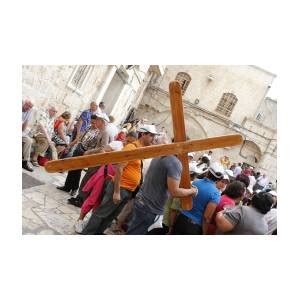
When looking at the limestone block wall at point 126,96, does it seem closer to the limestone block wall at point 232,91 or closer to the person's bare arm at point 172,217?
the limestone block wall at point 232,91

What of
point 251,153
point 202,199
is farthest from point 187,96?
point 202,199

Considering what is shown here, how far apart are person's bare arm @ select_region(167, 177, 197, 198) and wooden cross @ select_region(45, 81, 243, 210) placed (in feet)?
0.88

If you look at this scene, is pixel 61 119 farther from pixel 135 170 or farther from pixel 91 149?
pixel 135 170

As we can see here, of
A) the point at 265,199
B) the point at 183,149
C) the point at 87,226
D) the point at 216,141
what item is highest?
the point at 216,141

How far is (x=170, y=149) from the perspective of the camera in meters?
2.44

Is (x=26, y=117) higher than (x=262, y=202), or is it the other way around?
(x=262, y=202)

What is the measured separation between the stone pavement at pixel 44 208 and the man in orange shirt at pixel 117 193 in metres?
0.34

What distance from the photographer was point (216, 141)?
7.77 ft

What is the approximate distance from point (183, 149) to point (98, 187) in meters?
1.45

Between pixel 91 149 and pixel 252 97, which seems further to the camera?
pixel 252 97

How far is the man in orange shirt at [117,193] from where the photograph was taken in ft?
10.4

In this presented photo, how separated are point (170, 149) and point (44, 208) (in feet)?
6.66

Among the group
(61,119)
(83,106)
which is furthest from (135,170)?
(83,106)

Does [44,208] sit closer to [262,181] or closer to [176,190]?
[176,190]
